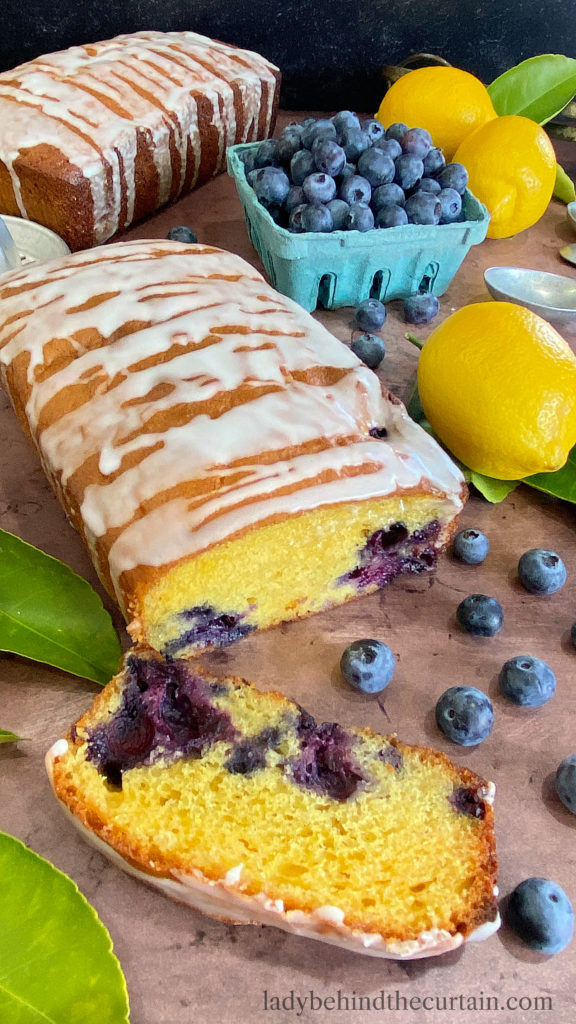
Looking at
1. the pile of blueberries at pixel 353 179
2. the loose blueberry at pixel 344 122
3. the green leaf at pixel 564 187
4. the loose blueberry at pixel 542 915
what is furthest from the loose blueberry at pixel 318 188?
the loose blueberry at pixel 542 915

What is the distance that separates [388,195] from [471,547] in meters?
1.33

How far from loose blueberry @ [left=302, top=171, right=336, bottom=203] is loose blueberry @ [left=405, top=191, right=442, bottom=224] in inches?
11.7

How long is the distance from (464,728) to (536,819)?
0.24 metres

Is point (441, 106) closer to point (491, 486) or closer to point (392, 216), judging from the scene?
point (392, 216)

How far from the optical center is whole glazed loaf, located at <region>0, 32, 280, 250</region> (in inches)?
114

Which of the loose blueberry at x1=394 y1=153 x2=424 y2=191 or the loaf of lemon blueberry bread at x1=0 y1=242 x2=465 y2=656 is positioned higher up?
the loose blueberry at x1=394 y1=153 x2=424 y2=191

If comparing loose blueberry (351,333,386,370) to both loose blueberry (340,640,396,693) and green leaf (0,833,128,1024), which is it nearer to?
loose blueberry (340,640,396,693)

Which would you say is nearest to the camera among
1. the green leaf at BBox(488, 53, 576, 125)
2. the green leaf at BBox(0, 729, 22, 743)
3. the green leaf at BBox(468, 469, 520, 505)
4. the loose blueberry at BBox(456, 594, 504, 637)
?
the green leaf at BBox(0, 729, 22, 743)

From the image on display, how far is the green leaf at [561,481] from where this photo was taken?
2250 millimetres

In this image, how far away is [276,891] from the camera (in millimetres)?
1442

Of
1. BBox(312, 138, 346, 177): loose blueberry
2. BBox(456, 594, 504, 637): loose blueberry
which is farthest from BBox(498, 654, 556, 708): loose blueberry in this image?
BBox(312, 138, 346, 177): loose blueberry

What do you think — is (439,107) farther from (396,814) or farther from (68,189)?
(396,814)

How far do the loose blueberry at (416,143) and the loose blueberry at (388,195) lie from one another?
0.60 ft

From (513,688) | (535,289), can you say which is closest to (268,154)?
(535,289)
